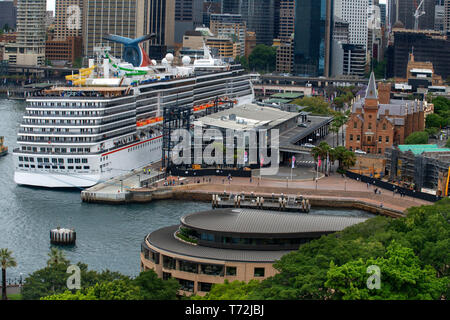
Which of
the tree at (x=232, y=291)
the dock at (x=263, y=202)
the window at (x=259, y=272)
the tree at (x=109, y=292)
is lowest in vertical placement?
the dock at (x=263, y=202)

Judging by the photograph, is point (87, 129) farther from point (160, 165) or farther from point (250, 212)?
point (250, 212)

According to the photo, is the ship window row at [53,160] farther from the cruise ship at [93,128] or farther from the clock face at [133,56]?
the clock face at [133,56]

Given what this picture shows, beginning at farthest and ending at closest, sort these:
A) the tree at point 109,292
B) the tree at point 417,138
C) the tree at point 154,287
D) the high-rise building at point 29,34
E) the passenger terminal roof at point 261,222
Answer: the high-rise building at point 29,34, the tree at point 417,138, the passenger terminal roof at point 261,222, the tree at point 154,287, the tree at point 109,292

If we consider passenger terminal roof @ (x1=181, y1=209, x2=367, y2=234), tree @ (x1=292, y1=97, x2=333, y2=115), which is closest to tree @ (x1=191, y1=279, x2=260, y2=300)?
passenger terminal roof @ (x1=181, y1=209, x2=367, y2=234)

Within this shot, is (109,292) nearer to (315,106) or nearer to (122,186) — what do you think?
(122,186)

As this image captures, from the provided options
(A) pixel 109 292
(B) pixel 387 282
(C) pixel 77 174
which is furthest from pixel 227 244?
(C) pixel 77 174

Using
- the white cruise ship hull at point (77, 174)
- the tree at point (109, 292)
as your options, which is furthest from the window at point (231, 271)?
the white cruise ship hull at point (77, 174)
